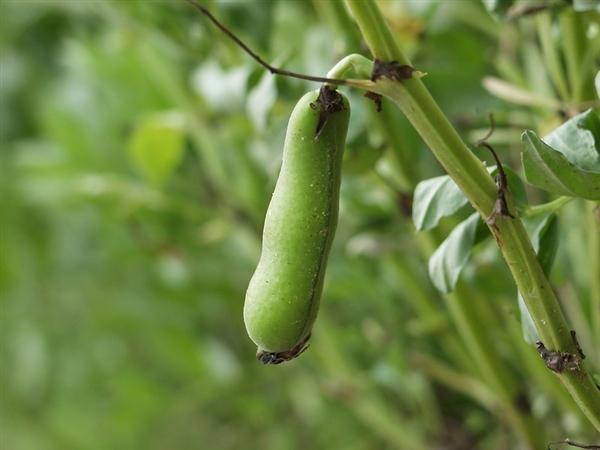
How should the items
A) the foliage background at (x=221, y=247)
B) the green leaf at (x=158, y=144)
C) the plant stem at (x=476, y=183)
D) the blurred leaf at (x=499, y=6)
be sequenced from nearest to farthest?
1. the plant stem at (x=476, y=183)
2. the blurred leaf at (x=499, y=6)
3. the foliage background at (x=221, y=247)
4. the green leaf at (x=158, y=144)

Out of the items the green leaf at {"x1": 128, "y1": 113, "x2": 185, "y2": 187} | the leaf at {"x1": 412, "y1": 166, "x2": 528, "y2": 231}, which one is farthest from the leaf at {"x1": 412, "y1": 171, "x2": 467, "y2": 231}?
the green leaf at {"x1": 128, "y1": 113, "x2": 185, "y2": 187}

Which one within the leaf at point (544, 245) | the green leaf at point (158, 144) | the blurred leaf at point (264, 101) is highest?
the green leaf at point (158, 144)

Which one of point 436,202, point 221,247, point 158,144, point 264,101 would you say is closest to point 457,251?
point 436,202

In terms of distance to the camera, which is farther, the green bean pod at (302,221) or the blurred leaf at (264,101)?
the blurred leaf at (264,101)

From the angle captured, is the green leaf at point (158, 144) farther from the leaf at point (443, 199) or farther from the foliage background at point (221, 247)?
the leaf at point (443, 199)

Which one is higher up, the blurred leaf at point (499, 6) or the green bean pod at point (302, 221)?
the blurred leaf at point (499, 6)

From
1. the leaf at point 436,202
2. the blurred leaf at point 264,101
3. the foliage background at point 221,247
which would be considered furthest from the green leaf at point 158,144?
the leaf at point 436,202

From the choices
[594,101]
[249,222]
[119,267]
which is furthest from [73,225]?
[594,101]

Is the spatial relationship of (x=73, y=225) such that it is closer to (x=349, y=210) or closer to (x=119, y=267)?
(x=119, y=267)
